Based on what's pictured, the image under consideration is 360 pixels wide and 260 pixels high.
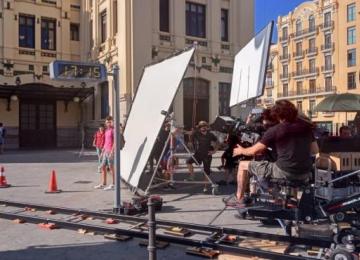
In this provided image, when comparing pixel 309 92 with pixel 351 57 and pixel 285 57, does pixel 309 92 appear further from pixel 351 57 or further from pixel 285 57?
pixel 285 57

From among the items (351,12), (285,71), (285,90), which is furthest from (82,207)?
(285,71)

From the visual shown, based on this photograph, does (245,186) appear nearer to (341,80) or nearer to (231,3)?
(231,3)

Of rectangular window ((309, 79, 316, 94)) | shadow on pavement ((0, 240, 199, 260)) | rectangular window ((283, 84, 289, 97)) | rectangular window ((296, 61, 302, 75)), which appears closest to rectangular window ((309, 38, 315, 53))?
rectangular window ((296, 61, 302, 75))

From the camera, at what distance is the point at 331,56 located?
7481cm

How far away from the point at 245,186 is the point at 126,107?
61.9 feet

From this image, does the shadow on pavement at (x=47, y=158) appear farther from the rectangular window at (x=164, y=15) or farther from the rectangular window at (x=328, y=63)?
the rectangular window at (x=328, y=63)

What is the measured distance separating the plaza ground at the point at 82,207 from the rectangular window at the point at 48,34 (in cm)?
1693

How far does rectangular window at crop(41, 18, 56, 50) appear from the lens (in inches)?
1223

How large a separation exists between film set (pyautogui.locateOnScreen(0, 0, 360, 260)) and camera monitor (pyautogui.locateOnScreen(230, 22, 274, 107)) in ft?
0.16

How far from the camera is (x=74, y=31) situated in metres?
32.6

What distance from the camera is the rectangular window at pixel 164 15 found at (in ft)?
87.0

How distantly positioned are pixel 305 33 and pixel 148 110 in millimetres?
76626

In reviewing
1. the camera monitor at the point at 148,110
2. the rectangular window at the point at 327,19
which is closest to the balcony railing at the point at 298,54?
the rectangular window at the point at 327,19

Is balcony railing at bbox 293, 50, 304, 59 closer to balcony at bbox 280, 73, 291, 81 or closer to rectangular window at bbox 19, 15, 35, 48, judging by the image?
balcony at bbox 280, 73, 291, 81
